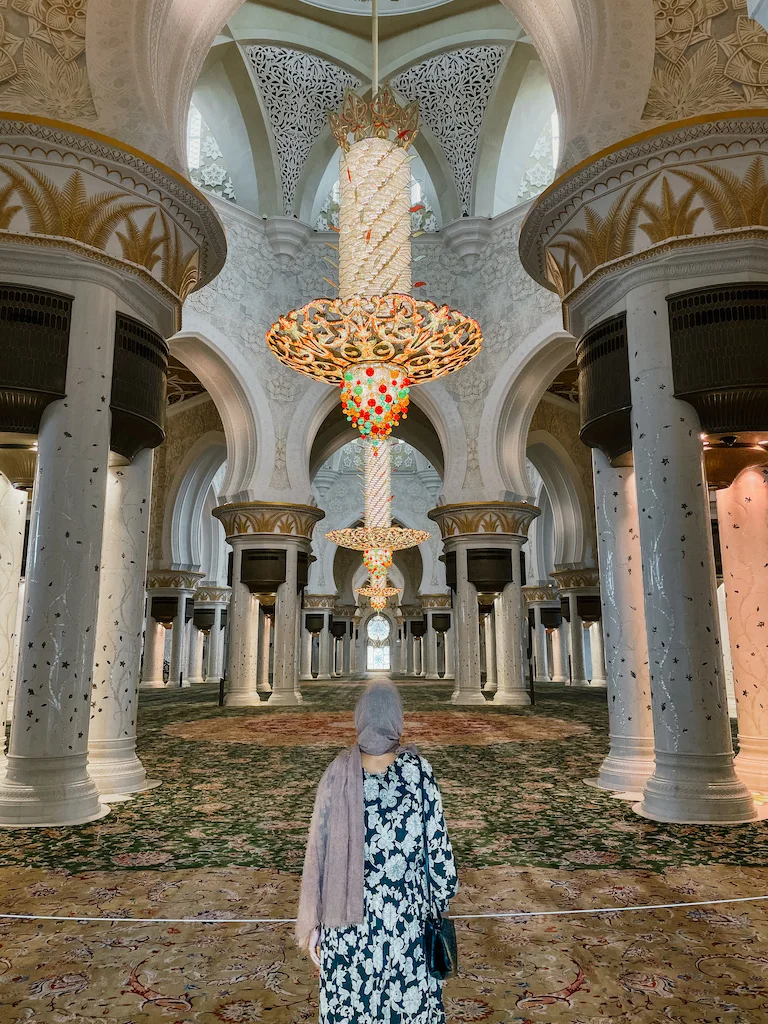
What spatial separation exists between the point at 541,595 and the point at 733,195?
15.6 m

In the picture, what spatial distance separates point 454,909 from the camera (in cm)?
217

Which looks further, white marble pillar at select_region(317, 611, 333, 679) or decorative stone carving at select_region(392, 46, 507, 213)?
white marble pillar at select_region(317, 611, 333, 679)

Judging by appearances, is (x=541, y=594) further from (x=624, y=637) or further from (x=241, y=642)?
(x=624, y=637)

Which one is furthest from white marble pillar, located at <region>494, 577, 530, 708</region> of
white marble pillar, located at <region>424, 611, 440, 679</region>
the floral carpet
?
white marble pillar, located at <region>424, 611, 440, 679</region>

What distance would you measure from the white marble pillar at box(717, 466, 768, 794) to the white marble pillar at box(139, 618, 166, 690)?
1297 centimetres

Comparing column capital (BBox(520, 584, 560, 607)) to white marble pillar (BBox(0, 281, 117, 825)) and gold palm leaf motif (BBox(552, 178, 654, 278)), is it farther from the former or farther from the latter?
white marble pillar (BBox(0, 281, 117, 825))

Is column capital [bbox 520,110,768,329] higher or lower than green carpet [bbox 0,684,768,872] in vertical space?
higher

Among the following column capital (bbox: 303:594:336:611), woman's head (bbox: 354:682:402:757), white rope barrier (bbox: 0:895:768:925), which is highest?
column capital (bbox: 303:594:336:611)

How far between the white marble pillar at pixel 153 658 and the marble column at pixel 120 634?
1157cm

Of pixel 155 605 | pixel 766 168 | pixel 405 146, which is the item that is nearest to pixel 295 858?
pixel 766 168

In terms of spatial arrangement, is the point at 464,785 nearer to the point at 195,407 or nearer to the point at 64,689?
the point at 64,689

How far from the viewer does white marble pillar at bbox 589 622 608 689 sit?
618 inches

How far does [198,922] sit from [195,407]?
1343 centimetres

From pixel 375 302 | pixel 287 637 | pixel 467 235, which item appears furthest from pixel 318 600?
pixel 375 302
